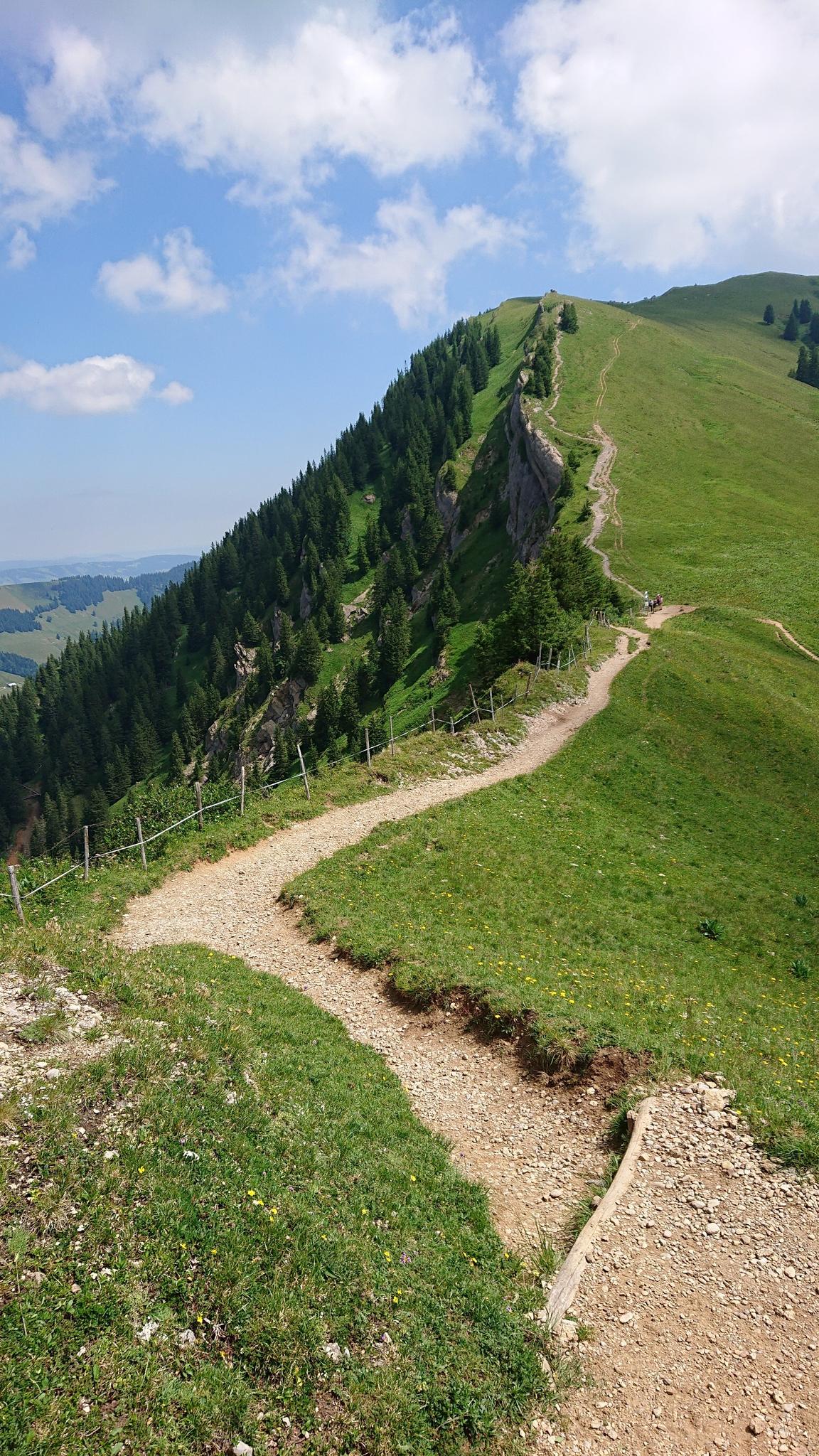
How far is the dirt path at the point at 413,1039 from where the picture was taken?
43.4 ft

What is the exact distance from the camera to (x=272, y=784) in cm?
3306

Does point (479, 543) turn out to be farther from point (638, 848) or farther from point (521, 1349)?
point (521, 1349)

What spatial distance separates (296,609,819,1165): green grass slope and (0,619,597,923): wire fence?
6.47 metres

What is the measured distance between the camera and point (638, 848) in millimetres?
29156

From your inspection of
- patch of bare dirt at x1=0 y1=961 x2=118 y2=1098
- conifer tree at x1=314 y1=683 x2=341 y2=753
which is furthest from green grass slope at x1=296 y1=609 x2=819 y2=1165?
conifer tree at x1=314 y1=683 x2=341 y2=753

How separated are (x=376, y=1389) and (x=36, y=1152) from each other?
5.79m

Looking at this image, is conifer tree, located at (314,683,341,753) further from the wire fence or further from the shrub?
the shrub

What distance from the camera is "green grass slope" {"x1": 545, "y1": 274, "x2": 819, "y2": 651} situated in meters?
63.2

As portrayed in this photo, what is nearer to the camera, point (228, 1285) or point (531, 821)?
point (228, 1285)

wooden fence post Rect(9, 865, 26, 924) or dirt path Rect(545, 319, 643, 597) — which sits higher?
dirt path Rect(545, 319, 643, 597)

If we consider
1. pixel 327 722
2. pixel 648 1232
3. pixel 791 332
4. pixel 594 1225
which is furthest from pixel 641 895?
pixel 791 332

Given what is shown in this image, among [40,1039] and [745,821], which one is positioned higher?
[40,1039]

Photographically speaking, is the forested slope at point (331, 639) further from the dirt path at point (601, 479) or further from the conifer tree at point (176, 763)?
the dirt path at point (601, 479)

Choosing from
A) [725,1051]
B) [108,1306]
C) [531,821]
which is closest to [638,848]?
[531,821]
